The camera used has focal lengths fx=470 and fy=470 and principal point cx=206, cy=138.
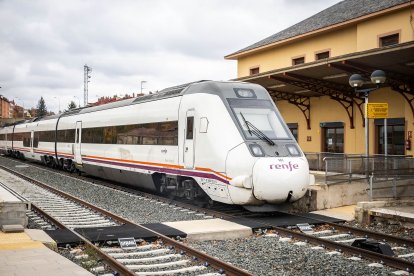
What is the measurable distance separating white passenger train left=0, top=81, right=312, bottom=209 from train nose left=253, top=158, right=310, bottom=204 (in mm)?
22

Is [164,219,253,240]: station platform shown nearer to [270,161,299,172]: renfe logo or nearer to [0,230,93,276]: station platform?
[270,161,299,172]: renfe logo

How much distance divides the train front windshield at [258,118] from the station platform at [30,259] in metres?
5.29

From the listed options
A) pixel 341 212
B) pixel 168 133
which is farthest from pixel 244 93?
pixel 341 212

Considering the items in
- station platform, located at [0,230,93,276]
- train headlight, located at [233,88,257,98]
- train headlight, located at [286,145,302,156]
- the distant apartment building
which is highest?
the distant apartment building

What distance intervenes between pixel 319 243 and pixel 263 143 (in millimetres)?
3088

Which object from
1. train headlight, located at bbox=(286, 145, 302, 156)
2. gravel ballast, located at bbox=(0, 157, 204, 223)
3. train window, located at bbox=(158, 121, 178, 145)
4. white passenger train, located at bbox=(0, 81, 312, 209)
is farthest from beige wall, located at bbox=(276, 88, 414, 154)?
gravel ballast, located at bbox=(0, 157, 204, 223)

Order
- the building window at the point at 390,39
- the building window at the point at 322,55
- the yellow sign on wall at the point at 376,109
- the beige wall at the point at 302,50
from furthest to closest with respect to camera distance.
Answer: the building window at the point at 322,55 → the beige wall at the point at 302,50 → the building window at the point at 390,39 → the yellow sign on wall at the point at 376,109

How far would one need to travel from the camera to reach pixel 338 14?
24547 mm

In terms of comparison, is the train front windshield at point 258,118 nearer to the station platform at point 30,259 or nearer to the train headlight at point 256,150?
the train headlight at point 256,150

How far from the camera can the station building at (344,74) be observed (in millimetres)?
17219

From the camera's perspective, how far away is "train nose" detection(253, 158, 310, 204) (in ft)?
34.3

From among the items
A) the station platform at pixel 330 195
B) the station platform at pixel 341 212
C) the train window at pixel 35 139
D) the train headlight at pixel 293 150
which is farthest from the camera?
the train window at pixel 35 139

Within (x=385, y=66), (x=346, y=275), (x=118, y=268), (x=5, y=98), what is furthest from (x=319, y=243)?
(x=5, y=98)

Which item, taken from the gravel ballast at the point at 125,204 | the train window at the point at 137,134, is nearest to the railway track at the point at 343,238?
the gravel ballast at the point at 125,204
